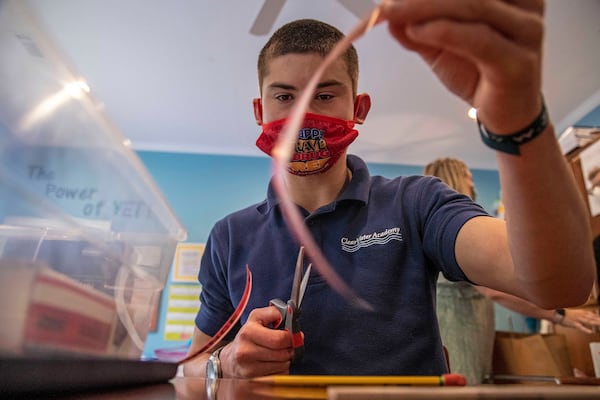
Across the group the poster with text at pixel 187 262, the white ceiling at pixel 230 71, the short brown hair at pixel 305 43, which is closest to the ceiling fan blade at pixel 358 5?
the white ceiling at pixel 230 71

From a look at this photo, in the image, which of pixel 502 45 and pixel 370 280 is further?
pixel 370 280

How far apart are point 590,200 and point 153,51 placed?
2.04m

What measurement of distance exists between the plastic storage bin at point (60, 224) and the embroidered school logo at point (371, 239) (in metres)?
0.32

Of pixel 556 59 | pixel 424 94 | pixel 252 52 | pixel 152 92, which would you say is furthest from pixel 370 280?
pixel 152 92

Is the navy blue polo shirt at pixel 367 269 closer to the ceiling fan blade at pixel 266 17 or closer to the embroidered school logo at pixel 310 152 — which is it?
the embroidered school logo at pixel 310 152

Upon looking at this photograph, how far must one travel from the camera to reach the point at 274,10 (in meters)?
1.60

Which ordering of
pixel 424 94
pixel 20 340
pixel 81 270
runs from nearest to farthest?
pixel 20 340, pixel 81 270, pixel 424 94

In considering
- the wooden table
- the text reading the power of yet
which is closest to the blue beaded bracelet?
the wooden table

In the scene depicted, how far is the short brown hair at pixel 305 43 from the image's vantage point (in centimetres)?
69

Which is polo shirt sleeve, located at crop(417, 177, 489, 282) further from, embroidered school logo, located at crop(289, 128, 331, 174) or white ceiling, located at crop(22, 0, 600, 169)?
white ceiling, located at crop(22, 0, 600, 169)

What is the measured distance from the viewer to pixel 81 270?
0.46m

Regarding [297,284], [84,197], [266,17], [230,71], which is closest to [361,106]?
[297,284]

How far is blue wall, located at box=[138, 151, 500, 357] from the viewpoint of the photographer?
292cm

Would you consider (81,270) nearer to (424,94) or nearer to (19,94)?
(19,94)
